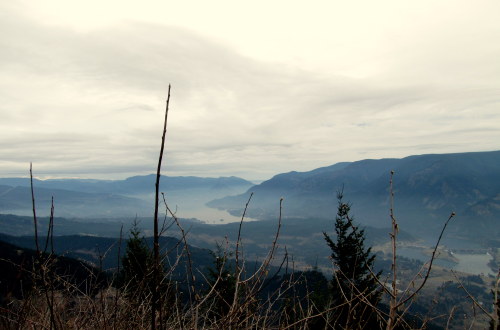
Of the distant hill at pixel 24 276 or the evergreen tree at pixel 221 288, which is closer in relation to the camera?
the distant hill at pixel 24 276

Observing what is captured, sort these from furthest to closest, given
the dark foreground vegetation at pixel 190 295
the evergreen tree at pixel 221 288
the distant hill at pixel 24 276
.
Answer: the evergreen tree at pixel 221 288 < the distant hill at pixel 24 276 < the dark foreground vegetation at pixel 190 295

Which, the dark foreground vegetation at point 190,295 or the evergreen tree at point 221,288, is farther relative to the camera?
the evergreen tree at point 221,288

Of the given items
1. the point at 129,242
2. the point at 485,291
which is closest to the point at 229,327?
the point at 129,242

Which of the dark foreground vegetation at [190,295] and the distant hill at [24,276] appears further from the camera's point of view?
the distant hill at [24,276]

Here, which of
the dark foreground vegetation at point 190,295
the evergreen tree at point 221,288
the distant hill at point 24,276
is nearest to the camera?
the dark foreground vegetation at point 190,295

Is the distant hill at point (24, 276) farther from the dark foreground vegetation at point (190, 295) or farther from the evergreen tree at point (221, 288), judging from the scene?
the evergreen tree at point (221, 288)

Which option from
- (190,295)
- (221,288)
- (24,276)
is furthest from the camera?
(24,276)

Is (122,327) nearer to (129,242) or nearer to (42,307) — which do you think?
(42,307)

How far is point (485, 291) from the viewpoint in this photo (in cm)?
14412

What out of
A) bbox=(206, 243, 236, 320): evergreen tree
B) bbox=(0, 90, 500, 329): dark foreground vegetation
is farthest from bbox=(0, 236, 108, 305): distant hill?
bbox=(206, 243, 236, 320): evergreen tree

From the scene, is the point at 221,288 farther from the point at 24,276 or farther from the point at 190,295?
the point at 24,276

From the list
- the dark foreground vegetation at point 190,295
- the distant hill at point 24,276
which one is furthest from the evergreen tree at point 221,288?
the distant hill at point 24,276

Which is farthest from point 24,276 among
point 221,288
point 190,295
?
point 221,288

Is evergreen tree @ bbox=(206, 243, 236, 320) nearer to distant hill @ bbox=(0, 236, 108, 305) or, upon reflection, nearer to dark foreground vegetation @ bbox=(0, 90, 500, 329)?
dark foreground vegetation @ bbox=(0, 90, 500, 329)
